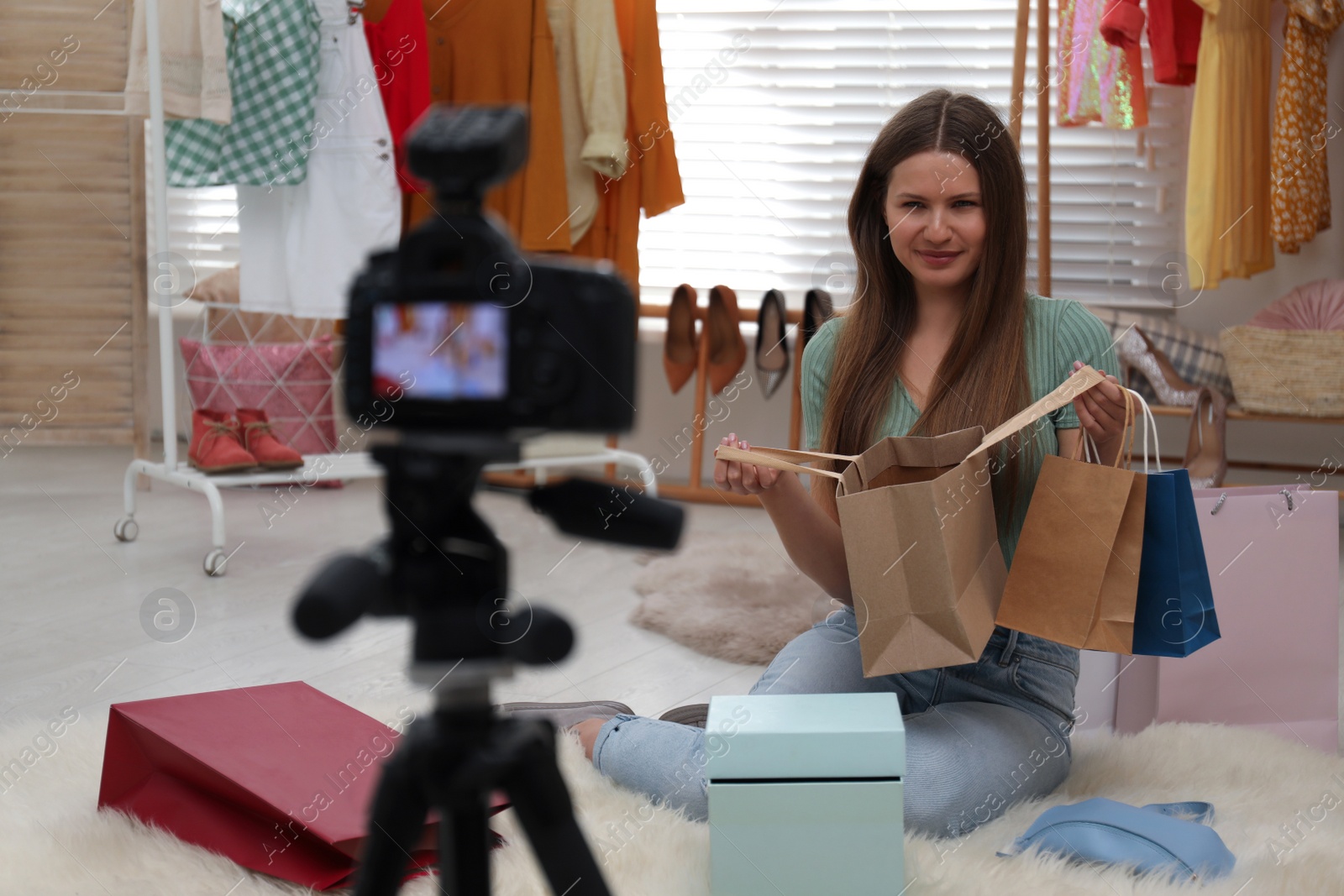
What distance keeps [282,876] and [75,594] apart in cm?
129

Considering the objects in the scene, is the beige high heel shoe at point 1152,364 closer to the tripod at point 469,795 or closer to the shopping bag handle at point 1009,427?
the shopping bag handle at point 1009,427

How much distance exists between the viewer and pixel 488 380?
429 millimetres

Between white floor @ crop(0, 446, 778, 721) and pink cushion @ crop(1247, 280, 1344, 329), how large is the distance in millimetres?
1302

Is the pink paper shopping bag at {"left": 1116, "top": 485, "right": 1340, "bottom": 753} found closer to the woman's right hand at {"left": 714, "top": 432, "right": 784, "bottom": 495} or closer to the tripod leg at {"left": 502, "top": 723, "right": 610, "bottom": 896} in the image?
the woman's right hand at {"left": 714, "top": 432, "right": 784, "bottom": 495}

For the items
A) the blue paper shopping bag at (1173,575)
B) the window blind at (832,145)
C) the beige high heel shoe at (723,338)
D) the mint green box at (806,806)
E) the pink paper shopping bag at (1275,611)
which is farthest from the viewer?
the window blind at (832,145)

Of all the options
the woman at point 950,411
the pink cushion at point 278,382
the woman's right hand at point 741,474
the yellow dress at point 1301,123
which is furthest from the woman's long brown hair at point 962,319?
the pink cushion at point 278,382

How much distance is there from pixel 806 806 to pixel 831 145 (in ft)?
8.82

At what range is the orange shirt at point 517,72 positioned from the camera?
291 centimetres

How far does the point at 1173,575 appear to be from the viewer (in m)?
1.12

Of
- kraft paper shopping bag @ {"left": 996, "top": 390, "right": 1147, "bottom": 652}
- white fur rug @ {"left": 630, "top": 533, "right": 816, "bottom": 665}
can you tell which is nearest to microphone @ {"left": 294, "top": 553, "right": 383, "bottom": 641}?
kraft paper shopping bag @ {"left": 996, "top": 390, "right": 1147, "bottom": 652}

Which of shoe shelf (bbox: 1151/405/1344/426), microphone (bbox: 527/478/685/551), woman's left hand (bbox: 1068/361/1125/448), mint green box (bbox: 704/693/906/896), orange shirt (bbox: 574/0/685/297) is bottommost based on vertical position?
mint green box (bbox: 704/693/906/896)

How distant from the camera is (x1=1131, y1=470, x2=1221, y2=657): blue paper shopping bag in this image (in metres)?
1.11

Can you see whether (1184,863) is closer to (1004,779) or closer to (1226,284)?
(1004,779)

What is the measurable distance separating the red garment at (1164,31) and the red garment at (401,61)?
1.59 metres
